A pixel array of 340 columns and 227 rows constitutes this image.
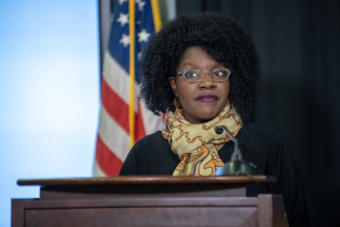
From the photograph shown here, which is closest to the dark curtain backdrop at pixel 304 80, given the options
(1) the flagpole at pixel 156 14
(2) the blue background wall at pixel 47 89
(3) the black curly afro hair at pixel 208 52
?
(1) the flagpole at pixel 156 14

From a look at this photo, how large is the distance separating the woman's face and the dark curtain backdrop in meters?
0.73

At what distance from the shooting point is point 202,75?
195 cm

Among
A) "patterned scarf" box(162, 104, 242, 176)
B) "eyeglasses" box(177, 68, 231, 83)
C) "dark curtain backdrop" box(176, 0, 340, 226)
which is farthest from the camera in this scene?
"dark curtain backdrop" box(176, 0, 340, 226)

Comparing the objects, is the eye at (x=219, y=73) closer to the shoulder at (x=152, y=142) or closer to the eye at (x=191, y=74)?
the eye at (x=191, y=74)

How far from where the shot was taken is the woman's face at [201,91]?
194 cm

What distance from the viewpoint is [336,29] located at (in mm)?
2609

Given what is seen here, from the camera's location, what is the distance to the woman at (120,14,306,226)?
1.88m

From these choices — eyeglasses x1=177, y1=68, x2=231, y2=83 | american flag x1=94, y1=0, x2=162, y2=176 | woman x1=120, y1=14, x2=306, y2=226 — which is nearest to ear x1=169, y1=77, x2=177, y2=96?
woman x1=120, y1=14, x2=306, y2=226

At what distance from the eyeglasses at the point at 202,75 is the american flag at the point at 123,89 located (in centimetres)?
75

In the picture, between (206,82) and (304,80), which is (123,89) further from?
(304,80)

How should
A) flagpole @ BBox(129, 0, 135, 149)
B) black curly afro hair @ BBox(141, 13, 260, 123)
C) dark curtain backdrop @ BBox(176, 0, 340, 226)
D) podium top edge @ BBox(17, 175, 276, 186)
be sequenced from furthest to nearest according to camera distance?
flagpole @ BBox(129, 0, 135, 149) < dark curtain backdrop @ BBox(176, 0, 340, 226) < black curly afro hair @ BBox(141, 13, 260, 123) < podium top edge @ BBox(17, 175, 276, 186)

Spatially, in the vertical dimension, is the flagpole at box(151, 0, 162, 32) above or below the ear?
above

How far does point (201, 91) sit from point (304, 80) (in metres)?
0.91

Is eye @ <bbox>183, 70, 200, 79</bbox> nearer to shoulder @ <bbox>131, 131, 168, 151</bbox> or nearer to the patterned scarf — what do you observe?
the patterned scarf
